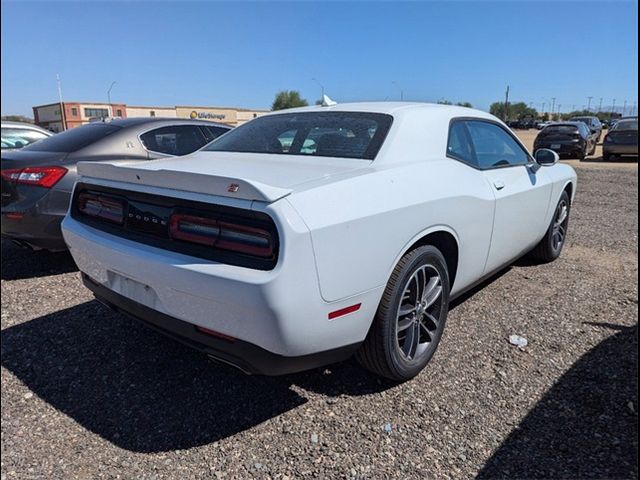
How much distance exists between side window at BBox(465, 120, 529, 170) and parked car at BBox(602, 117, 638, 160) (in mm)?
15229

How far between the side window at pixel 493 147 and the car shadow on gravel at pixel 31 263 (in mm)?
3951

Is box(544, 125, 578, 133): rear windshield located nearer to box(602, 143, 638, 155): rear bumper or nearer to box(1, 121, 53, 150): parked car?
box(602, 143, 638, 155): rear bumper

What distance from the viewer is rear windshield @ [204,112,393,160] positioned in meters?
2.78

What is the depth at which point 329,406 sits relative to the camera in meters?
2.48

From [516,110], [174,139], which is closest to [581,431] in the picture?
[174,139]

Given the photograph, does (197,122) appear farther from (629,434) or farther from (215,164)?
(629,434)

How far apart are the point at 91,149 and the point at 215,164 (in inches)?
102

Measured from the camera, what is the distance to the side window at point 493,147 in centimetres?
346

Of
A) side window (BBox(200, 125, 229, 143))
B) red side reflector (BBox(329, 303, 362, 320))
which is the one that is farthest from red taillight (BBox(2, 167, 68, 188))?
red side reflector (BBox(329, 303, 362, 320))

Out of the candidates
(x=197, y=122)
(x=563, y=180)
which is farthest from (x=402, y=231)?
(x=197, y=122)

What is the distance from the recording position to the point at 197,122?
582 cm

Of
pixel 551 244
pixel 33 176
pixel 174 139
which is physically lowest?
pixel 551 244

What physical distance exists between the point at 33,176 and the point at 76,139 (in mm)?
691

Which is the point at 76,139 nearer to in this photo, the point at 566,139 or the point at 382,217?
the point at 382,217
